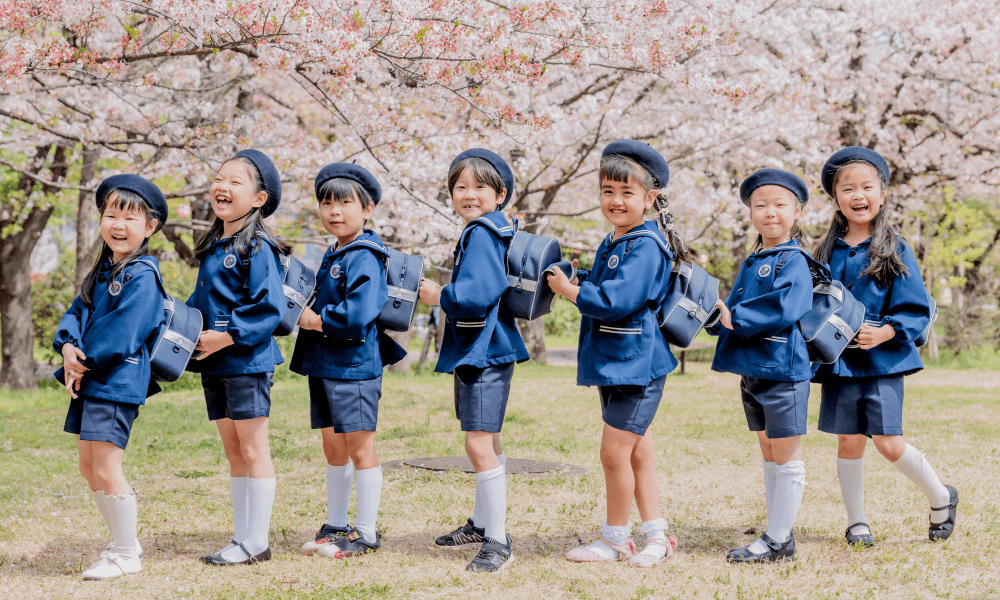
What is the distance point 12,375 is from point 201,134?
6.90 m

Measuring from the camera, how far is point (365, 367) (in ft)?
13.6

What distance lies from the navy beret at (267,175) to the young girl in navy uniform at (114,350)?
0.44m

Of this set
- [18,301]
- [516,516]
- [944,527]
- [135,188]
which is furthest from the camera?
[18,301]

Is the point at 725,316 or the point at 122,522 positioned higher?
the point at 725,316

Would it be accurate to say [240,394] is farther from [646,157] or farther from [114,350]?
[646,157]

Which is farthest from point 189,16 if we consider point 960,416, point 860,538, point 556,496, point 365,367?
point 960,416

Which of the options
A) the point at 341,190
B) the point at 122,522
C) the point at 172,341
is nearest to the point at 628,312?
the point at 341,190

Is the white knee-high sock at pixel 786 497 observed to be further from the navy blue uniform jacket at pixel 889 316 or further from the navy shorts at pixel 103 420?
the navy shorts at pixel 103 420

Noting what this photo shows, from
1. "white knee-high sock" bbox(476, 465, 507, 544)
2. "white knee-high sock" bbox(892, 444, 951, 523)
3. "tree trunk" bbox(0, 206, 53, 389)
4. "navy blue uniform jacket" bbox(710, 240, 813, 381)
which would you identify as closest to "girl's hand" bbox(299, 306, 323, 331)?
"white knee-high sock" bbox(476, 465, 507, 544)

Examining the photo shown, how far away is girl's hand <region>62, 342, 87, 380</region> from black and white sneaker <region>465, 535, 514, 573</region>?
180cm

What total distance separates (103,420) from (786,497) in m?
2.96

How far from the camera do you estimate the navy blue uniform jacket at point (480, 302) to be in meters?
3.94

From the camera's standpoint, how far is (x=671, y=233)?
413 centimetres

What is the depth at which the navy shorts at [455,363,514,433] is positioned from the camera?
13.3 ft
